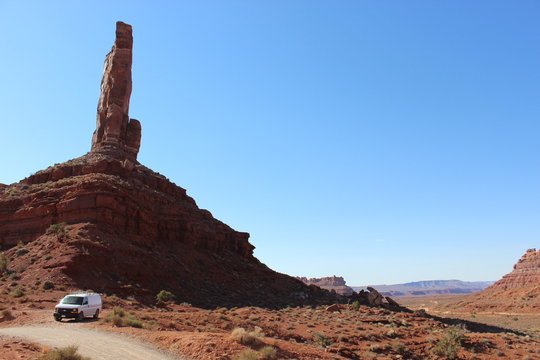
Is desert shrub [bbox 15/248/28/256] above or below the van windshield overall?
above

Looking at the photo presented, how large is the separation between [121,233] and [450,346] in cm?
2754

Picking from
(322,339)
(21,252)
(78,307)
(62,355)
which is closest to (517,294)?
(322,339)

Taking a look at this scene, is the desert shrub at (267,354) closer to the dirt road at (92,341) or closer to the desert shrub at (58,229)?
the dirt road at (92,341)

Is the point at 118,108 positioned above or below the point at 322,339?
above

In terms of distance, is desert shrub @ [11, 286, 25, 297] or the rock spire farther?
the rock spire

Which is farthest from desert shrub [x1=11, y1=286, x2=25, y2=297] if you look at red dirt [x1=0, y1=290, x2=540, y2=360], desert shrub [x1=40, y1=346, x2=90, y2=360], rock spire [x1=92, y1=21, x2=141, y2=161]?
rock spire [x1=92, y1=21, x2=141, y2=161]

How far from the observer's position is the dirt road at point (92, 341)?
42.2ft

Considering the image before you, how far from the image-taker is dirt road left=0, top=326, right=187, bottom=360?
12.9m

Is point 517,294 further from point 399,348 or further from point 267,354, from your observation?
point 267,354

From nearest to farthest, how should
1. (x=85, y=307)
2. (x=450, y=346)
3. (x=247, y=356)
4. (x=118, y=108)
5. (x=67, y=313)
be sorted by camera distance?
(x=247, y=356) → (x=67, y=313) → (x=85, y=307) → (x=450, y=346) → (x=118, y=108)

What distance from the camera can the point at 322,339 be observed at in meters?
23.3

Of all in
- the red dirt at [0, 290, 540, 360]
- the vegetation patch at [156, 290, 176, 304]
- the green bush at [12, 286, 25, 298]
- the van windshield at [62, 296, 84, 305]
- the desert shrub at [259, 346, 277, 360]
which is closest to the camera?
the desert shrub at [259, 346, 277, 360]

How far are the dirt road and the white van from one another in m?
1.65

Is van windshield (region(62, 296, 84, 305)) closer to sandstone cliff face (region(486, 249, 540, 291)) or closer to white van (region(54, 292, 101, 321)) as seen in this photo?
white van (region(54, 292, 101, 321))
